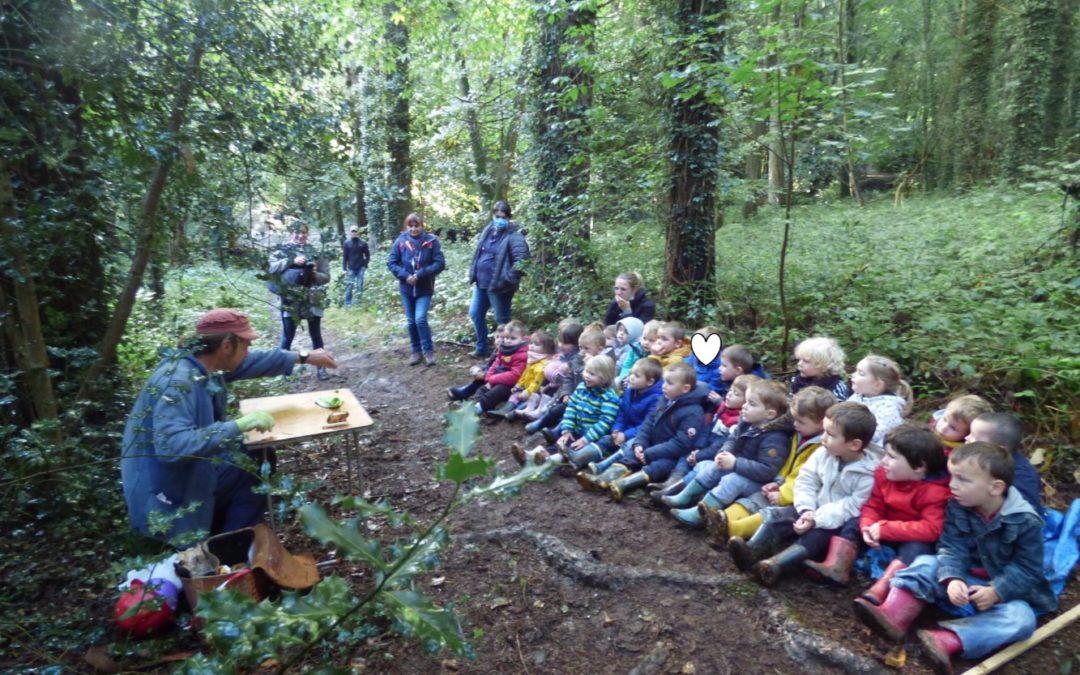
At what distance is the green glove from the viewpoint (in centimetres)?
316

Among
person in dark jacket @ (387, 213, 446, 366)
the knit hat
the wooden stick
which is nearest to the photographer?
the wooden stick

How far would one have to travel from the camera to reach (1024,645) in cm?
248

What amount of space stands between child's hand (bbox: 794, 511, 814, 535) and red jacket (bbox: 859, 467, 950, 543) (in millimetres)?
233

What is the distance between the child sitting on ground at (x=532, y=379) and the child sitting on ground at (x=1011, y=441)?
3643mm

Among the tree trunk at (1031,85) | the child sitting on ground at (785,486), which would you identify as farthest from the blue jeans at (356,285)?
the tree trunk at (1031,85)

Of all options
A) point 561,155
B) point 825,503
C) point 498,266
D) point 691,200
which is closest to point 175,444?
point 825,503

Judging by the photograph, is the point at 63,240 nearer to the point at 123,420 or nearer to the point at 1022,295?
the point at 123,420

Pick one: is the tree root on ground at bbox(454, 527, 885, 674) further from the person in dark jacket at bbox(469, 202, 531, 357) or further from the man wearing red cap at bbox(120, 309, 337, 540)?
the person in dark jacket at bbox(469, 202, 531, 357)

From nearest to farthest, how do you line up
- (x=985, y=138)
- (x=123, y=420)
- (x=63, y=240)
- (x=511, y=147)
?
(x=63, y=240)
(x=123, y=420)
(x=511, y=147)
(x=985, y=138)

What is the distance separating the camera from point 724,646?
2.65m

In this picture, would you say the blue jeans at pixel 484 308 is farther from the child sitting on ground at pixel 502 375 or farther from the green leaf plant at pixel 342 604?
the green leaf plant at pixel 342 604

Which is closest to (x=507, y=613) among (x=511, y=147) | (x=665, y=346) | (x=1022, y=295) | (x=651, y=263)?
(x=665, y=346)

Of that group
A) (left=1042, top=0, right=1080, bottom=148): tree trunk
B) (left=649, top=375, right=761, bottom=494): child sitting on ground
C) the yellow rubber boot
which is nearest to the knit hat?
(left=649, top=375, right=761, bottom=494): child sitting on ground

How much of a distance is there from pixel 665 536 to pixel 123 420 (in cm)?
356
